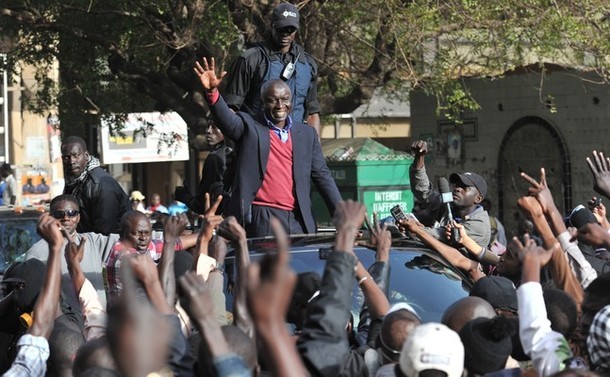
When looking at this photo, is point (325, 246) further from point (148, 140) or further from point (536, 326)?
point (148, 140)

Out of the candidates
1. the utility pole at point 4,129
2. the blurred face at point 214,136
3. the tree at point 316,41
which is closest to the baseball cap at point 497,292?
the blurred face at point 214,136

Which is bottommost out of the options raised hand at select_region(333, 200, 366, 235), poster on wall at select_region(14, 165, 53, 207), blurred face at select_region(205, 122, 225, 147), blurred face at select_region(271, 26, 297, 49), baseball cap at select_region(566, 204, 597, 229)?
poster on wall at select_region(14, 165, 53, 207)

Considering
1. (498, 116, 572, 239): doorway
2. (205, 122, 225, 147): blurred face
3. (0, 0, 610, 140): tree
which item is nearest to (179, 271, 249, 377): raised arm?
(205, 122, 225, 147): blurred face

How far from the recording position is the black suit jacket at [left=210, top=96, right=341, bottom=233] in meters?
7.26

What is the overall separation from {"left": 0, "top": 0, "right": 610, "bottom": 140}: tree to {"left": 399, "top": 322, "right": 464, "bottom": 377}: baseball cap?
9.43m

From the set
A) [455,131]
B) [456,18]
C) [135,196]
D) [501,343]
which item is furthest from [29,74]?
[501,343]

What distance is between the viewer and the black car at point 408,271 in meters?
6.22

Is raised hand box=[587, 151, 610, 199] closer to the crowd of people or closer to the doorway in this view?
the crowd of people

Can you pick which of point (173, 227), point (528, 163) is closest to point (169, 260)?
point (173, 227)

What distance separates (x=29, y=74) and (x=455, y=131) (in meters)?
12.3

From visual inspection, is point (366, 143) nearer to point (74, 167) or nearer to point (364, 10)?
point (364, 10)

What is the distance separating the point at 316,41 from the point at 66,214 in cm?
797

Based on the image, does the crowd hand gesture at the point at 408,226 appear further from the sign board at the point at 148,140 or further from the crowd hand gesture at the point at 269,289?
the sign board at the point at 148,140

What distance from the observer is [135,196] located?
1930 cm
